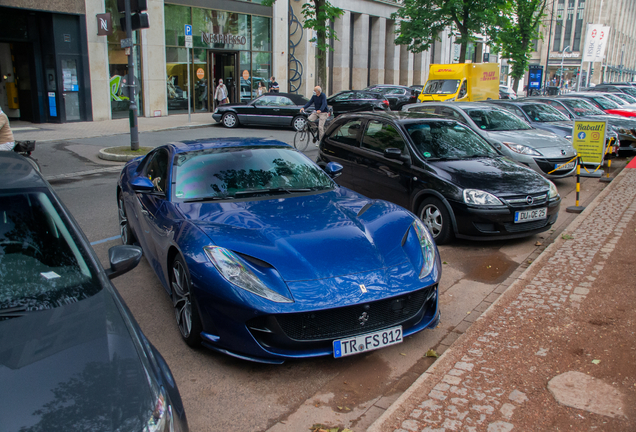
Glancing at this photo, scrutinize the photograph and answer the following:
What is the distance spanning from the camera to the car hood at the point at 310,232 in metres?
3.76

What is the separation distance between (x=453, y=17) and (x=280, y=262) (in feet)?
93.4

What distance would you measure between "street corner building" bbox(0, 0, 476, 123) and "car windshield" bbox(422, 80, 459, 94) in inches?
195

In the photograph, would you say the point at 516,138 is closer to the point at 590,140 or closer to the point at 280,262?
the point at 590,140

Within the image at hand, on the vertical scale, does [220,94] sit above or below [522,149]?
above

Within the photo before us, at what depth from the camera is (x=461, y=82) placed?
2519cm

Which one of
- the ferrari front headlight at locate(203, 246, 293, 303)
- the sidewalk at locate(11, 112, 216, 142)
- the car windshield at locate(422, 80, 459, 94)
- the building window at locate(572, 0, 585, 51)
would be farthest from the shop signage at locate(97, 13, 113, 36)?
the building window at locate(572, 0, 585, 51)

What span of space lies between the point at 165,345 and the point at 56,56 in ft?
63.0

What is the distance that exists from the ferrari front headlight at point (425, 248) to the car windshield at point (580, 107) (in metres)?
13.6

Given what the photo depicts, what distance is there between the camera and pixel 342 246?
395 cm

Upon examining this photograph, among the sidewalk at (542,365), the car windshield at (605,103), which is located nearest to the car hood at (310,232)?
the sidewalk at (542,365)

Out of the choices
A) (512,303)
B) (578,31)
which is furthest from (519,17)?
(578,31)

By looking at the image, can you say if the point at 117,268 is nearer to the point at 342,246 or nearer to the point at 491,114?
the point at 342,246

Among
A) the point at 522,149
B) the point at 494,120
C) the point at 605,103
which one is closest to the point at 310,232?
the point at 522,149

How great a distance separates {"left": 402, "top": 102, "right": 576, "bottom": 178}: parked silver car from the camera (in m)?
10.4
